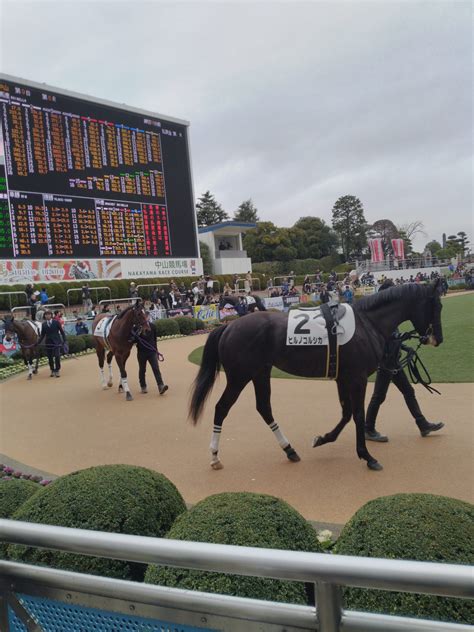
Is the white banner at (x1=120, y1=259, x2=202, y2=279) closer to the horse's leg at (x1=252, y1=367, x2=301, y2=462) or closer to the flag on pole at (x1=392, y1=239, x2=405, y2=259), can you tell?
the horse's leg at (x1=252, y1=367, x2=301, y2=462)

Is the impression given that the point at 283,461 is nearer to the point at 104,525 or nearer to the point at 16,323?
the point at 104,525

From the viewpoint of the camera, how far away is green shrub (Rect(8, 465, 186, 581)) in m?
1.99

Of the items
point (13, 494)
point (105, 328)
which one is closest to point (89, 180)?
point (105, 328)

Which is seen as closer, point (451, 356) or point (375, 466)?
point (375, 466)

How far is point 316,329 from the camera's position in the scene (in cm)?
440

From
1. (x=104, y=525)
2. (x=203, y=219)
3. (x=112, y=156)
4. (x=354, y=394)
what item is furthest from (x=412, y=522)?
(x=203, y=219)

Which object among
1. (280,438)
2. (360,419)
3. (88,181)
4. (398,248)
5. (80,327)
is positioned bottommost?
(280,438)

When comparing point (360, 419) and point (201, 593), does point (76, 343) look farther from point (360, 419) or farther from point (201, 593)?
point (201, 593)

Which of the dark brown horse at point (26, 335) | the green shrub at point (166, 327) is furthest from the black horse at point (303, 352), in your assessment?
the green shrub at point (166, 327)

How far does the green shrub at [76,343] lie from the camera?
14.6 metres

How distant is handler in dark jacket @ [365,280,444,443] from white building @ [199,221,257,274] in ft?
102

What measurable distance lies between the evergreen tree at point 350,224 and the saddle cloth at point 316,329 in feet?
205

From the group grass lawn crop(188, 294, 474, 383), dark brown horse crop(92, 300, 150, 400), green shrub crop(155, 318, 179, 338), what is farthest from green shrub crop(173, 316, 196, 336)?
dark brown horse crop(92, 300, 150, 400)

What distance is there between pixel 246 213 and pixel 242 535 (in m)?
69.4
